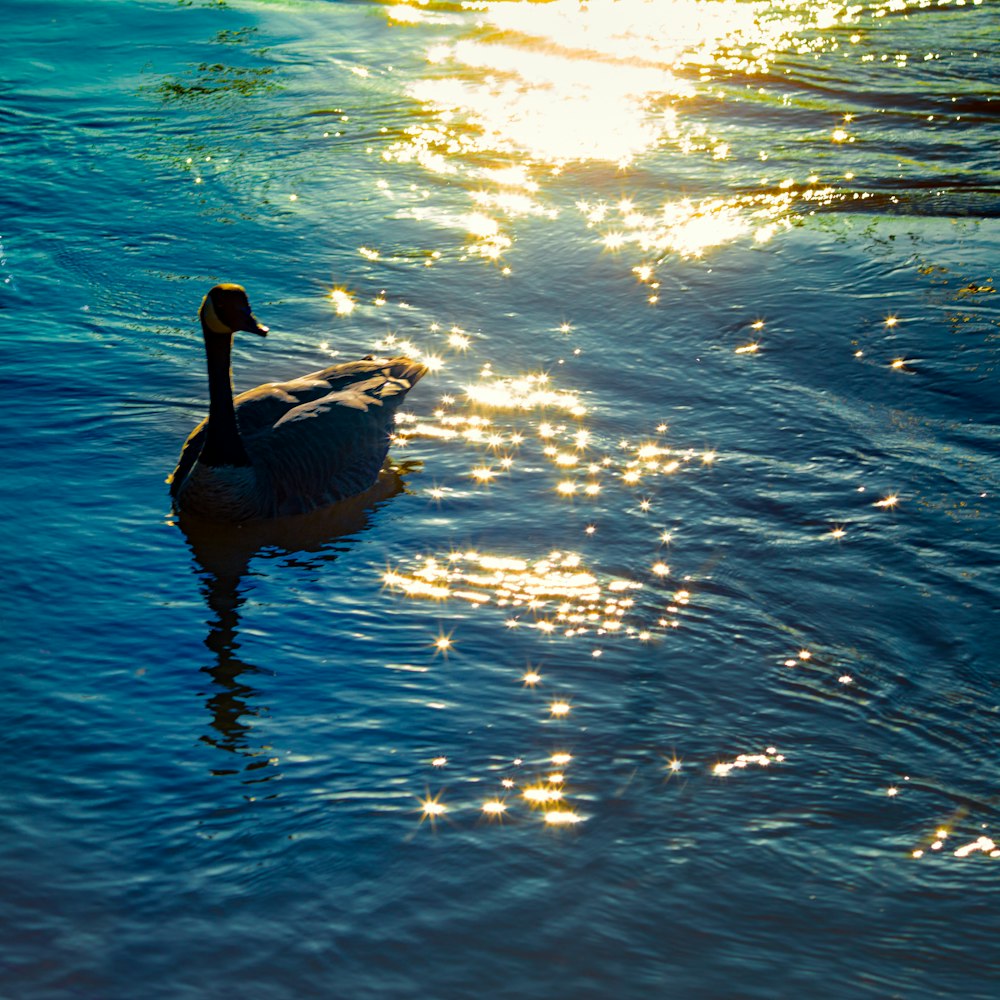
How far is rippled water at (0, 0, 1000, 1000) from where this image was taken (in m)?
5.41

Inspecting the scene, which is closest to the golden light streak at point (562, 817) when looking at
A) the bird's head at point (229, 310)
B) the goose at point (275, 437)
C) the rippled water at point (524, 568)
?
the rippled water at point (524, 568)

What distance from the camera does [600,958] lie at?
5.20m

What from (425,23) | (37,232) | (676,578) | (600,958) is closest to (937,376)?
(676,578)

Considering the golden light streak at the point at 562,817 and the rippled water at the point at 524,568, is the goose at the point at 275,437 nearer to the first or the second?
the rippled water at the point at 524,568

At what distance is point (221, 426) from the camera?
327 inches

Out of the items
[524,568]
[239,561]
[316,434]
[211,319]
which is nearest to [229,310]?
[211,319]

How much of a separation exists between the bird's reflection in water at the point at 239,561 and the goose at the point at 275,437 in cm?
8

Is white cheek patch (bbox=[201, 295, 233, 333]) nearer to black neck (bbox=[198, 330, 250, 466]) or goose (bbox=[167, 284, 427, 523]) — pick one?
goose (bbox=[167, 284, 427, 523])

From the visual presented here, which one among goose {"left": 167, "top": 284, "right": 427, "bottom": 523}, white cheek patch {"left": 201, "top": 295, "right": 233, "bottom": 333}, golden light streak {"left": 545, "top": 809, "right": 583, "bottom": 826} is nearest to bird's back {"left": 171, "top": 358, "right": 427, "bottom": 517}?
goose {"left": 167, "top": 284, "right": 427, "bottom": 523}

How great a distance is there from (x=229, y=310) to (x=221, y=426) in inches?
29.2

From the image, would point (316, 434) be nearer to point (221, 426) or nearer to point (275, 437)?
point (275, 437)

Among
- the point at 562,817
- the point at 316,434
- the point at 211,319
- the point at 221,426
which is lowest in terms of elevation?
the point at 562,817

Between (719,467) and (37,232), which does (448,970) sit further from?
(37,232)

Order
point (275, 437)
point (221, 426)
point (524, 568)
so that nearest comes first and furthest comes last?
point (524, 568)
point (221, 426)
point (275, 437)
